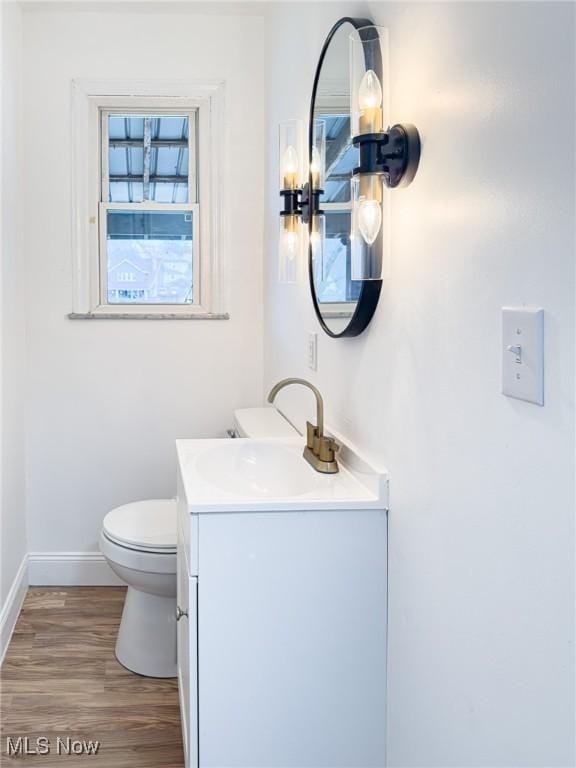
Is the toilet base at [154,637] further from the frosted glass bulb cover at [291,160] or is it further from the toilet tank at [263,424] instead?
the frosted glass bulb cover at [291,160]

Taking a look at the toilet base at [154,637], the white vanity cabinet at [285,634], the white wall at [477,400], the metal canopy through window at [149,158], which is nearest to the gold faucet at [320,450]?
the white wall at [477,400]

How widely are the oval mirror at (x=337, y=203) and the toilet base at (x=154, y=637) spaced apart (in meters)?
1.15

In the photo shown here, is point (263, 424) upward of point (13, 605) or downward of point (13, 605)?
upward

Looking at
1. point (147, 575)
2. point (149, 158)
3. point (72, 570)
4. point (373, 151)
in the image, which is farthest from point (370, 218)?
point (72, 570)

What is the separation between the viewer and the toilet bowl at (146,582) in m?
2.29

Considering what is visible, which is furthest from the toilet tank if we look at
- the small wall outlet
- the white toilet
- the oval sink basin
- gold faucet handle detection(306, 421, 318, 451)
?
gold faucet handle detection(306, 421, 318, 451)

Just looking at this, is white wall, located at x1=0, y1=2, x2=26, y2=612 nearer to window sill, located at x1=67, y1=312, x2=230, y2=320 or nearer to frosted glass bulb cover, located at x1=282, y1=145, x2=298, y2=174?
window sill, located at x1=67, y1=312, x2=230, y2=320

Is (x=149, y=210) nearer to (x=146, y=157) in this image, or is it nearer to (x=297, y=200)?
(x=146, y=157)

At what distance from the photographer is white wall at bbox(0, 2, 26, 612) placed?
2.66m

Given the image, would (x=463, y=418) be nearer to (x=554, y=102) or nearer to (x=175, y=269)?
(x=554, y=102)

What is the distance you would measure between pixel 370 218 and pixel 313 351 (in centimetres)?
83

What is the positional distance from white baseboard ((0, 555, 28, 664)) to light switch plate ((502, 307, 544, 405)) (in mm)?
2210

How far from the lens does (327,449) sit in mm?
1744

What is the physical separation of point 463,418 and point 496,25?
0.56m
